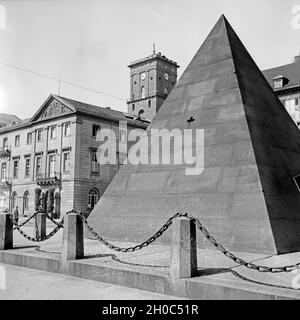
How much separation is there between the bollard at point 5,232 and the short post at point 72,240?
219 centimetres

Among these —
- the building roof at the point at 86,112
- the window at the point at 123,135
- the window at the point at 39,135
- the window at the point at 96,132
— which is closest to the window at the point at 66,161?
the window at the point at 96,132

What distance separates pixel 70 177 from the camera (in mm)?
37906

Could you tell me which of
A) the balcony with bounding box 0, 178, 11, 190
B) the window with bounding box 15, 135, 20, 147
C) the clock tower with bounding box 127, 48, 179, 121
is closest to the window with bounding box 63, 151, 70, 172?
the window with bounding box 15, 135, 20, 147

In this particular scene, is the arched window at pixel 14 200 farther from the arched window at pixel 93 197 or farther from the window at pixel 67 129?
the window at pixel 67 129

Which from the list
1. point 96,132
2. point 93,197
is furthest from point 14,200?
point 96,132

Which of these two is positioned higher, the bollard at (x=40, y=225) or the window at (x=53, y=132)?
the window at (x=53, y=132)

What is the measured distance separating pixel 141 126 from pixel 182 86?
115 feet

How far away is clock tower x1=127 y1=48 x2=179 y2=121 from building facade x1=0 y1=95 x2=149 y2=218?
18.7 metres

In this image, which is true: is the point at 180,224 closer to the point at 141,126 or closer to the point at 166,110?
the point at 166,110

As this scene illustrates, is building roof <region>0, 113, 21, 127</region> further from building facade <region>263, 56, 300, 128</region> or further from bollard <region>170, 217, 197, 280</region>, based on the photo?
bollard <region>170, 217, 197, 280</region>

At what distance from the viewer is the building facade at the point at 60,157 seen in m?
38.0

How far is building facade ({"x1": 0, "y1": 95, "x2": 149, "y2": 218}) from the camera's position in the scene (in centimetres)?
3800

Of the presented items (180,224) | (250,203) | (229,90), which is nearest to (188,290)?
(180,224)

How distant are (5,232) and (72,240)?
242cm
